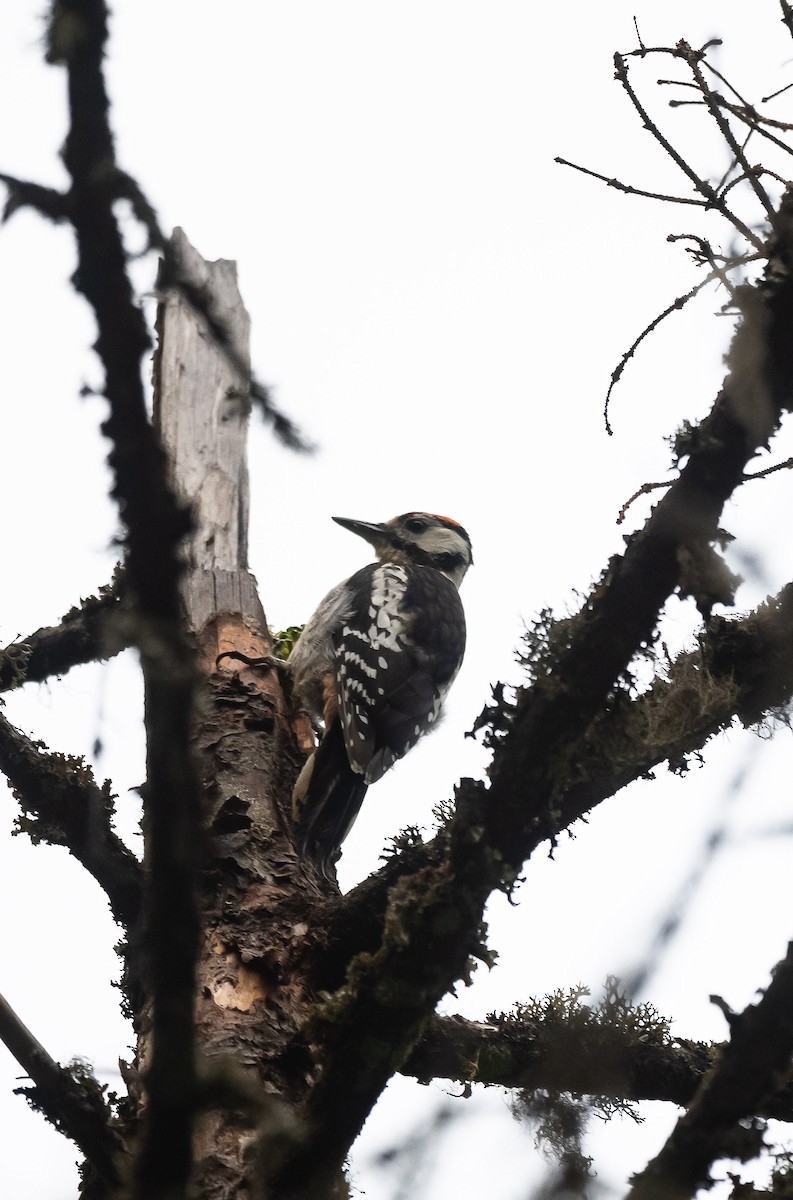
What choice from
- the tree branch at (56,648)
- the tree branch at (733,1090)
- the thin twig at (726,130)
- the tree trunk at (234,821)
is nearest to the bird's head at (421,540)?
the tree trunk at (234,821)

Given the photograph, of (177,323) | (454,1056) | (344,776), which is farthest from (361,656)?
(454,1056)

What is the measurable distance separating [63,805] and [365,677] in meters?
1.72

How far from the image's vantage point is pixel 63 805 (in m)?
3.05

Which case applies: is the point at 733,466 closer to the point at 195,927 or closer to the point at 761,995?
the point at 761,995

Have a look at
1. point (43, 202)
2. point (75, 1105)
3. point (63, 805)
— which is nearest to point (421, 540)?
point (63, 805)

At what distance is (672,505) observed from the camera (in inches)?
75.7

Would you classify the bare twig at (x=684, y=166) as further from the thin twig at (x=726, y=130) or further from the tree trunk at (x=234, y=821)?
the tree trunk at (x=234, y=821)

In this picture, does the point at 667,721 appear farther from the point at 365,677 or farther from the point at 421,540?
the point at 421,540

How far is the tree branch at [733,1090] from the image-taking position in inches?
55.3

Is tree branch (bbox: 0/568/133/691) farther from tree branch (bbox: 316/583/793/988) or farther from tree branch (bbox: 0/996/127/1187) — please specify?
tree branch (bbox: 0/996/127/1187)

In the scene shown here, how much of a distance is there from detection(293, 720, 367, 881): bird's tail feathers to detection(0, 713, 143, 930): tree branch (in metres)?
0.60

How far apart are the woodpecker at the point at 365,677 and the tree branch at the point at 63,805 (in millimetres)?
616

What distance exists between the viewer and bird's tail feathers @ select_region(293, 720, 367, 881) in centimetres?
356

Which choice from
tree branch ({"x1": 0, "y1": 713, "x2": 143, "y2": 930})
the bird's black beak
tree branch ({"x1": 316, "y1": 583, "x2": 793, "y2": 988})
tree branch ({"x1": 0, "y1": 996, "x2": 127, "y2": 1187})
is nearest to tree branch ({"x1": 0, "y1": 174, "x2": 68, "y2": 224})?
tree branch ({"x1": 0, "y1": 996, "x2": 127, "y2": 1187})
